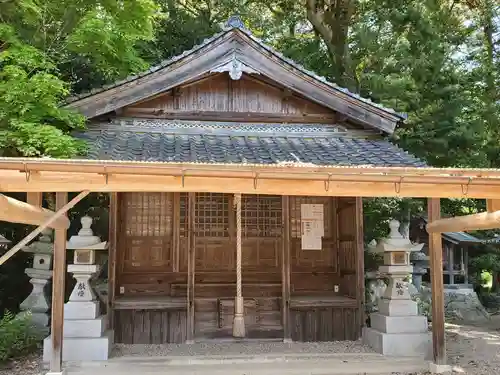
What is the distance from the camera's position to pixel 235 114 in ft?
32.0

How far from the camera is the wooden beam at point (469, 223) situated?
535 cm

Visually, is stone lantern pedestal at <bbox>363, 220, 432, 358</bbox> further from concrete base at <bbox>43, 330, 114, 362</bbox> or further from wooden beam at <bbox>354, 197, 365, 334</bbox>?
concrete base at <bbox>43, 330, 114, 362</bbox>

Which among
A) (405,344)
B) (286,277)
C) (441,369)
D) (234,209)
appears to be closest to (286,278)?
(286,277)

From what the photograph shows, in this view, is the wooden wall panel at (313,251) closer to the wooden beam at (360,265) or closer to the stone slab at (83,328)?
the wooden beam at (360,265)

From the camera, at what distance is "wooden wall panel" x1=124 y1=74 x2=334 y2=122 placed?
9672 mm

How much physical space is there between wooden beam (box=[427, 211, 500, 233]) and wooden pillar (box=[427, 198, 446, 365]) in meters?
0.22

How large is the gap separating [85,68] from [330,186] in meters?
9.23

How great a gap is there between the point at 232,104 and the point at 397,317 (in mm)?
4866

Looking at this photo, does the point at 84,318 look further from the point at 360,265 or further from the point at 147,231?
the point at 360,265

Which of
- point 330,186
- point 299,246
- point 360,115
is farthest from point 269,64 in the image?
point 330,186

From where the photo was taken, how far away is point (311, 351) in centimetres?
866

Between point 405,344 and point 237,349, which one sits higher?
point 405,344

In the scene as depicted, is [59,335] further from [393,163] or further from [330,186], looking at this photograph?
[393,163]

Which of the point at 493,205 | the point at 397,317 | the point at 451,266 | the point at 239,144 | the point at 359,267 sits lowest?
the point at 397,317
